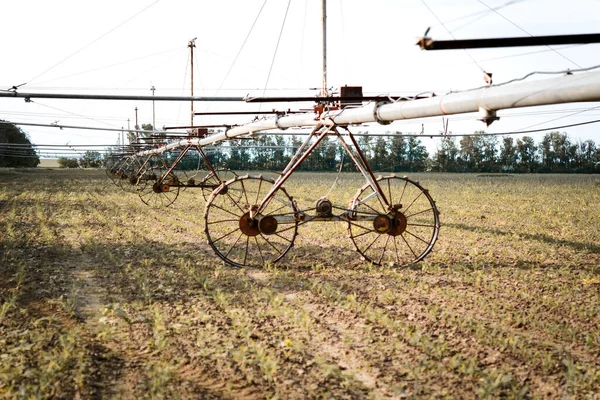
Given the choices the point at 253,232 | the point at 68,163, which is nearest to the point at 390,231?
the point at 253,232

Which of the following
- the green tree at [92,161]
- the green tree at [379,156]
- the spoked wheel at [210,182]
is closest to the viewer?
the spoked wheel at [210,182]

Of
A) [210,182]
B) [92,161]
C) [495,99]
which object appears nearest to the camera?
[495,99]

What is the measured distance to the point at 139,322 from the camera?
4.60m

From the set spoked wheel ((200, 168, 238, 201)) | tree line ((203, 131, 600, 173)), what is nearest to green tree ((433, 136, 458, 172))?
tree line ((203, 131, 600, 173))

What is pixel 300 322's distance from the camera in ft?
14.9

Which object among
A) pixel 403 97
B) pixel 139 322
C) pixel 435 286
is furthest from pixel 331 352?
pixel 403 97

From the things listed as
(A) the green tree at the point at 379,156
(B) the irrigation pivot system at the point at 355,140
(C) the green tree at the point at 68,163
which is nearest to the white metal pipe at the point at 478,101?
(B) the irrigation pivot system at the point at 355,140

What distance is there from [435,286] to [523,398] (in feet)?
8.57

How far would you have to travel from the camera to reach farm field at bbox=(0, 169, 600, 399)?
3414 mm

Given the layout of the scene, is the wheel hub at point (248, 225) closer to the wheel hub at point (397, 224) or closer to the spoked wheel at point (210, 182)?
the wheel hub at point (397, 224)

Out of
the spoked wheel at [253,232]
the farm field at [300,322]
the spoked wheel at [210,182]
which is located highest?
the spoked wheel at [210,182]

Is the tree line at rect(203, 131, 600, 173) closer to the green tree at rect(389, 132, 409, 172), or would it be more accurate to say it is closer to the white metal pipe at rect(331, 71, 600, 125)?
the green tree at rect(389, 132, 409, 172)

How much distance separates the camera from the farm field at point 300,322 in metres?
3.41

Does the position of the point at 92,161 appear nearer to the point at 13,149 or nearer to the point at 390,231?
the point at 13,149
